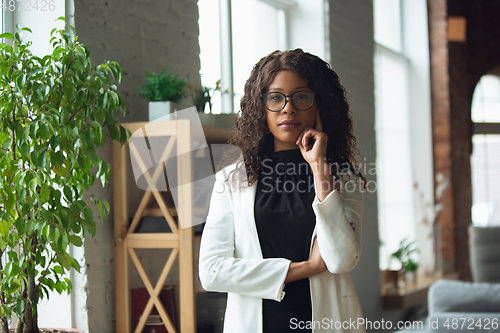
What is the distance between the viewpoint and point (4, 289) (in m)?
1.44

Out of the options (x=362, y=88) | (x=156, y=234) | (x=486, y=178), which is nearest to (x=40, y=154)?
(x=156, y=234)

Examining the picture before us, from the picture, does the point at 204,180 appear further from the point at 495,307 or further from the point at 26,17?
the point at 495,307

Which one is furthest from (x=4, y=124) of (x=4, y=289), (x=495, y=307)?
(x=495, y=307)

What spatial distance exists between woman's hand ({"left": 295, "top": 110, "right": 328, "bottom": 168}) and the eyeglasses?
0.07 metres

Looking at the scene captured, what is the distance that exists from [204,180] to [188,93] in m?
0.41

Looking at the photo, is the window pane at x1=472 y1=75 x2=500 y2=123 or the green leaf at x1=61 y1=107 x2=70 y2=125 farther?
the window pane at x1=472 y1=75 x2=500 y2=123

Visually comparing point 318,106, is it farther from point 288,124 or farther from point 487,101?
point 487,101

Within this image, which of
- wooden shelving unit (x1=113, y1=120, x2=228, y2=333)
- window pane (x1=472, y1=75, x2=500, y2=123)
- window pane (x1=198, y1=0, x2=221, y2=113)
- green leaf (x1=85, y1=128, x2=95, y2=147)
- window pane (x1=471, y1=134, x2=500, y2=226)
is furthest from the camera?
window pane (x1=472, y1=75, x2=500, y2=123)

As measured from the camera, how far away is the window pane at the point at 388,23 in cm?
475

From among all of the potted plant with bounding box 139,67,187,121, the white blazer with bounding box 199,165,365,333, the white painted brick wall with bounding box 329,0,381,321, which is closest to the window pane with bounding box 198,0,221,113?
the potted plant with bounding box 139,67,187,121

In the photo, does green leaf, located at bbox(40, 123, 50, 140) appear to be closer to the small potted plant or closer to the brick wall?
the brick wall

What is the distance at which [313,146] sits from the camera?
1351 mm

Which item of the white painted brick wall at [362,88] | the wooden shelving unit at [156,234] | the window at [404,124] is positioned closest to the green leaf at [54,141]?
the wooden shelving unit at [156,234]

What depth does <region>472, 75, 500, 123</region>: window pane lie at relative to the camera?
241 inches
